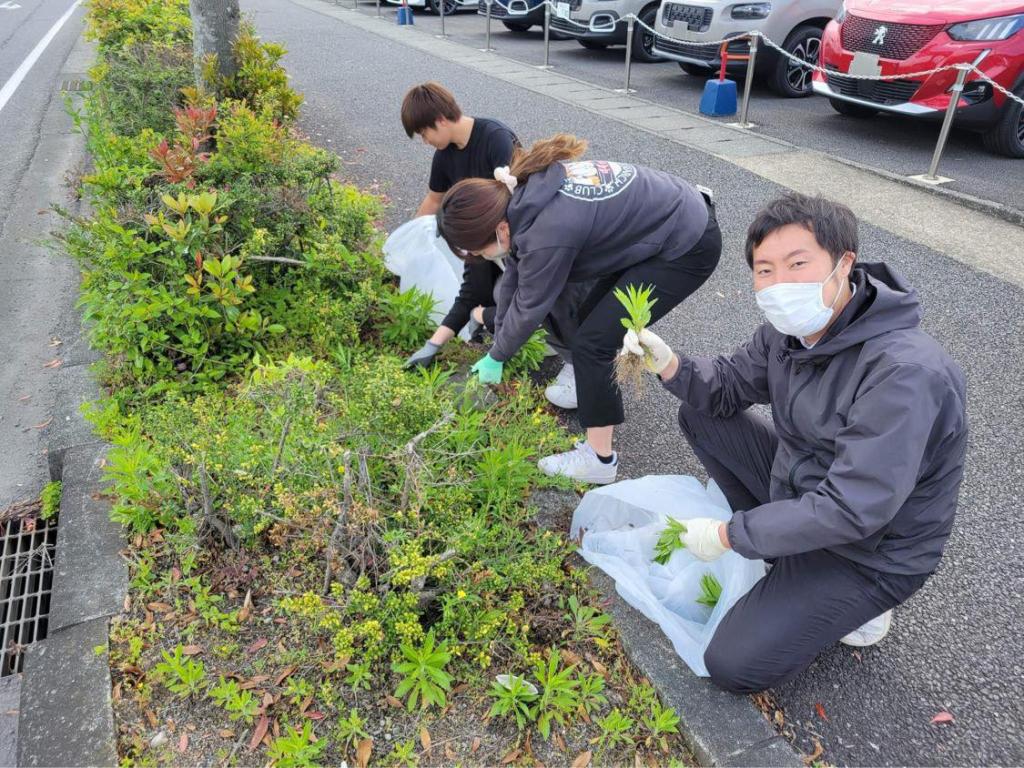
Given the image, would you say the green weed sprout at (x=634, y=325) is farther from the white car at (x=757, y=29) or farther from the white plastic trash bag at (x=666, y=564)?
the white car at (x=757, y=29)

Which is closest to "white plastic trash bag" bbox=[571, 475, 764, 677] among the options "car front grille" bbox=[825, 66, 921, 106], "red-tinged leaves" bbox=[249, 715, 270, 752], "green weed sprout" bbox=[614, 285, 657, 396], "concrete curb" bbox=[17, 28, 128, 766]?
"green weed sprout" bbox=[614, 285, 657, 396]

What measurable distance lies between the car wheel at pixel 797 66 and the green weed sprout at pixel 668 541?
7798 millimetres

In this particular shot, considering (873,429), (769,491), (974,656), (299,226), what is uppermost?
(873,429)

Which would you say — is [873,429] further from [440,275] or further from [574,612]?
[440,275]

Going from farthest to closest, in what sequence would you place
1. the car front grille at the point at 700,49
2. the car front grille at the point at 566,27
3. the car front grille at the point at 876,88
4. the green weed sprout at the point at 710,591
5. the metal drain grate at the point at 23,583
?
the car front grille at the point at 566,27 → the car front grille at the point at 700,49 → the car front grille at the point at 876,88 → the metal drain grate at the point at 23,583 → the green weed sprout at the point at 710,591

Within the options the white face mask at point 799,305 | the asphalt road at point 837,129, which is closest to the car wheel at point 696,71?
the asphalt road at point 837,129

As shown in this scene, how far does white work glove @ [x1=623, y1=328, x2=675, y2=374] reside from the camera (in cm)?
248

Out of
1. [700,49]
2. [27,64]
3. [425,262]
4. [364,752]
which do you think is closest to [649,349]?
[364,752]

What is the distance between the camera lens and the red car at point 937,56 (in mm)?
6273

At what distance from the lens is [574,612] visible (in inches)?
94.2

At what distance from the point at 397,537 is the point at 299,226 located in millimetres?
2251

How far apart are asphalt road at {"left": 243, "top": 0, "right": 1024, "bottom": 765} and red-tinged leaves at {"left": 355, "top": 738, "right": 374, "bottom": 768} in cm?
123

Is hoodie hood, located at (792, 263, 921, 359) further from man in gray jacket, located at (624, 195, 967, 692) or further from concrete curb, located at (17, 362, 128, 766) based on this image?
concrete curb, located at (17, 362, 128, 766)

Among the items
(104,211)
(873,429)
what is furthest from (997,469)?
(104,211)
